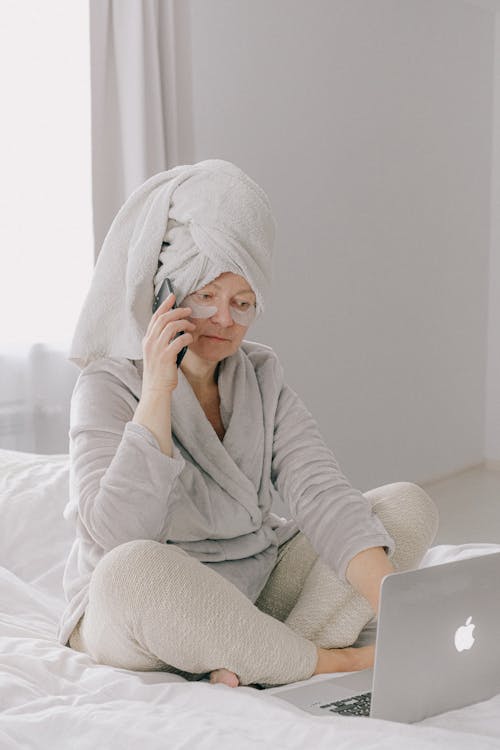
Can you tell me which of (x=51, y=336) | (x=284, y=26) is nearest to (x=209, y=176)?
(x=51, y=336)

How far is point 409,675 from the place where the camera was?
53.6 inches

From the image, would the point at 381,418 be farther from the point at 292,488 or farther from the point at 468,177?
the point at 292,488

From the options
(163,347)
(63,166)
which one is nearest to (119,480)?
(163,347)

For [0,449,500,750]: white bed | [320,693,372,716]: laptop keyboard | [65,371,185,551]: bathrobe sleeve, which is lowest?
[320,693,372,716]: laptop keyboard

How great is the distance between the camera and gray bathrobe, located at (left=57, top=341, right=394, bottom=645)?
1664mm

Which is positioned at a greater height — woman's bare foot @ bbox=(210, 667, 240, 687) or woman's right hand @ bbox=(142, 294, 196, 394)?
woman's right hand @ bbox=(142, 294, 196, 394)

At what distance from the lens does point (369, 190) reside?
A: 178 inches

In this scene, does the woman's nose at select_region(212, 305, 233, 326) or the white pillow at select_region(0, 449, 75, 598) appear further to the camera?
the white pillow at select_region(0, 449, 75, 598)

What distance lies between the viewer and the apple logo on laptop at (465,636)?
1420 millimetres

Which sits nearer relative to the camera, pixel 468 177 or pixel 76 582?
pixel 76 582

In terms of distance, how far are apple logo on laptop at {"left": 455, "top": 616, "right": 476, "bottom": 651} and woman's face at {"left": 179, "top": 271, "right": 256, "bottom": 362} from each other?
0.64 metres

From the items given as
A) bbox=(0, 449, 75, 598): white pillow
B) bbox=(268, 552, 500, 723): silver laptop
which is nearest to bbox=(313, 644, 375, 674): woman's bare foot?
bbox=(268, 552, 500, 723): silver laptop

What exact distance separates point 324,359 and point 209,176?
2.60 metres

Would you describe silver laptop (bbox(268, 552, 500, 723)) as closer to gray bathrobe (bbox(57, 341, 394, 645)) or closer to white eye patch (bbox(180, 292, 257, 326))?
gray bathrobe (bbox(57, 341, 394, 645))
